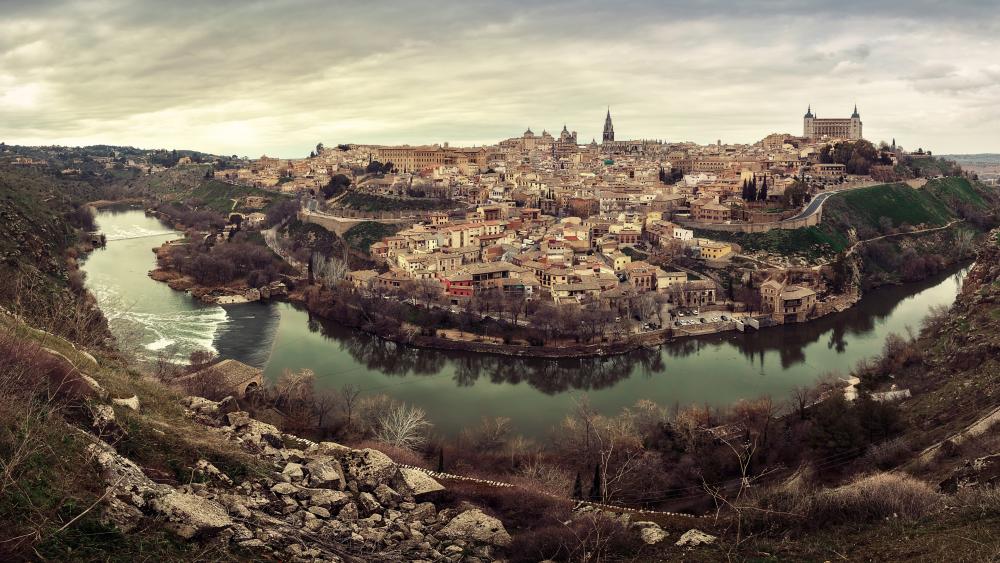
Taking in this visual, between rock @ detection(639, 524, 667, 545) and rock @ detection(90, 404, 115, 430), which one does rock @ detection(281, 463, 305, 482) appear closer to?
rock @ detection(90, 404, 115, 430)

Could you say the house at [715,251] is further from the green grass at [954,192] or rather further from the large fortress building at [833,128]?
the large fortress building at [833,128]

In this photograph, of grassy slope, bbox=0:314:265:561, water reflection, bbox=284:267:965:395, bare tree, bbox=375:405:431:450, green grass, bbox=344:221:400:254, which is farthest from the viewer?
green grass, bbox=344:221:400:254

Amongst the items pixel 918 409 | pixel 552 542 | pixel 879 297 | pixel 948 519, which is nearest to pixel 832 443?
pixel 918 409

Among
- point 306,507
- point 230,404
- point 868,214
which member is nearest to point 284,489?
point 306,507

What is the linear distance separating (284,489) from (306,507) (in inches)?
7.3

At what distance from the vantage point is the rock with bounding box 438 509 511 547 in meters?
4.36

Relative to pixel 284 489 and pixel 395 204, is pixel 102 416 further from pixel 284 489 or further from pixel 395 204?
pixel 395 204

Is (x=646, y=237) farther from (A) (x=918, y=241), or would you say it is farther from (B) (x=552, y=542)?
(B) (x=552, y=542)

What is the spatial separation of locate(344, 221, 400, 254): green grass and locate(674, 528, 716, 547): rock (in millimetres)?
17173

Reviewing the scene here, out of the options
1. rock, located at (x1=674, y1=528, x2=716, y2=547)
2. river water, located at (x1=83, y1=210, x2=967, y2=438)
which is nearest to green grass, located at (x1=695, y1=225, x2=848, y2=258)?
river water, located at (x1=83, y1=210, x2=967, y2=438)

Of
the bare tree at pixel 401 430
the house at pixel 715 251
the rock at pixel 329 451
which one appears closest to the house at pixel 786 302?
the house at pixel 715 251

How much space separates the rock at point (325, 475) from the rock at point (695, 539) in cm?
223

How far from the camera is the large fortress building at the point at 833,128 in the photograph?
128 feet

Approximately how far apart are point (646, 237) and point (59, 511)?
18367 mm
